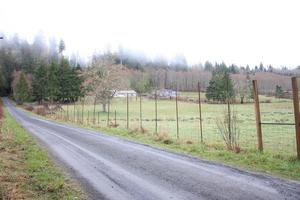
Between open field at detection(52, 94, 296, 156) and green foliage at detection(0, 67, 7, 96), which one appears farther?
green foliage at detection(0, 67, 7, 96)

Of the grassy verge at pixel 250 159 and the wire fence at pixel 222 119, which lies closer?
the grassy verge at pixel 250 159

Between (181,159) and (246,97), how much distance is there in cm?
965

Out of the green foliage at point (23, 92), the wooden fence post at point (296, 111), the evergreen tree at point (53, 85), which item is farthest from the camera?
the green foliage at point (23, 92)

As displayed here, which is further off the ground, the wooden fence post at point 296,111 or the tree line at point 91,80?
the tree line at point 91,80

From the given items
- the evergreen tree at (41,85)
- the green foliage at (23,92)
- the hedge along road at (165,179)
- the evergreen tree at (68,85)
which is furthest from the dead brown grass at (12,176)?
the green foliage at (23,92)

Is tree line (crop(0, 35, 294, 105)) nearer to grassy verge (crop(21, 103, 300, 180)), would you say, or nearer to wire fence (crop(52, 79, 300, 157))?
wire fence (crop(52, 79, 300, 157))

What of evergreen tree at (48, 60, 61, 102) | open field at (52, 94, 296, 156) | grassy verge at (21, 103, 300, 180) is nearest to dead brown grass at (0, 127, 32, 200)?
grassy verge at (21, 103, 300, 180)

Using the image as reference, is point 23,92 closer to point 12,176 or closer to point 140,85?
point 140,85

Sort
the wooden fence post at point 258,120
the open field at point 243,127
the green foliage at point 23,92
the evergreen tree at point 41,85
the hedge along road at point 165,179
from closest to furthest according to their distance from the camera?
1. the hedge along road at point 165,179
2. the wooden fence post at point 258,120
3. the open field at point 243,127
4. the evergreen tree at point 41,85
5. the green foliage at point 23,92

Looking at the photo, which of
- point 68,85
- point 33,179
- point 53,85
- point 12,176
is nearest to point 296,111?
point 33,179

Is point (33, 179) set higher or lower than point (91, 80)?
lower

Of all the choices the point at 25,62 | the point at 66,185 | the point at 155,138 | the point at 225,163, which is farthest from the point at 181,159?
the point at 25,62

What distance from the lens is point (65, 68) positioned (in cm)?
10838

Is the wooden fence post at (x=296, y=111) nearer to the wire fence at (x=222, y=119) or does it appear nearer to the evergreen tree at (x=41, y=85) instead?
the wire fence at (x=222, y=119)
